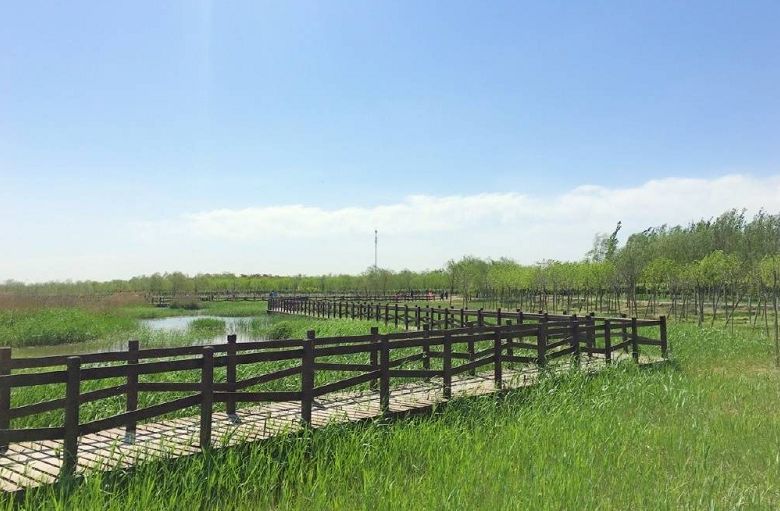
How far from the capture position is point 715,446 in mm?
6602

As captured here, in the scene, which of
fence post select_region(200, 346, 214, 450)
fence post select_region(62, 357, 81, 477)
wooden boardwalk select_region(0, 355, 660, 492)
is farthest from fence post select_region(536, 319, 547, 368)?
fence post select_region(62, 357, 81, 477)

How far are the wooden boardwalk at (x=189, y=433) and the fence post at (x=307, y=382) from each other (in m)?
0.15

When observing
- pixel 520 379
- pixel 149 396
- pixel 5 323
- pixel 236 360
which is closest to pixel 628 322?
pixel 520 379

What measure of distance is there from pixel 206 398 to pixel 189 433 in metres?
0.65

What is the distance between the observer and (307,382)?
717 centimetres

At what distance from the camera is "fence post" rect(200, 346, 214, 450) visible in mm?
6094

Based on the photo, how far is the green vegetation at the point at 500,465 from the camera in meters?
4.89

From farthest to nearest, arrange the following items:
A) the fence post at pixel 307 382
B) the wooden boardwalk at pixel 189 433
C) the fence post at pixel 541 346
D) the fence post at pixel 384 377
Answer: the fence post at pixel 541 346 → the fence post at pixel 384 377 → the fence post at pixel 307 382 → the wooden boardwalk at pixel 189 433

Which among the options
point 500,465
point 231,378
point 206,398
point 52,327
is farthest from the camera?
point 52,327

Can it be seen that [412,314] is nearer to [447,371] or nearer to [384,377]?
[447,371]

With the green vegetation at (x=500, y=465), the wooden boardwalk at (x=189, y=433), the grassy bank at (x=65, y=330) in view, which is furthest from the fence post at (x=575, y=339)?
the grassy bank at (x=65, y=330)

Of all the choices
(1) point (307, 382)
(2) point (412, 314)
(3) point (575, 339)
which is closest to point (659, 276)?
(2) point (412, 314)

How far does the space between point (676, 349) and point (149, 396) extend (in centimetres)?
1496

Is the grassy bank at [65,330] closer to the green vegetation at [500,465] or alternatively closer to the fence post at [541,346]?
the fence post at [541,346]
